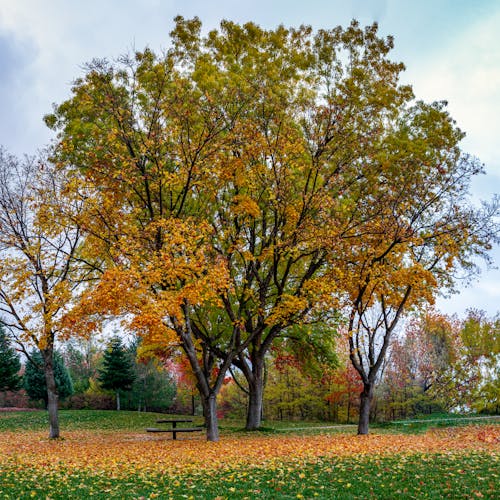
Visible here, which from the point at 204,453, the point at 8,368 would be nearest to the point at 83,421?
the point at 8,368

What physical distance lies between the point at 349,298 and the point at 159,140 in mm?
7910

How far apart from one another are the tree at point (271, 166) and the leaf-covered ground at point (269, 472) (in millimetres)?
3919

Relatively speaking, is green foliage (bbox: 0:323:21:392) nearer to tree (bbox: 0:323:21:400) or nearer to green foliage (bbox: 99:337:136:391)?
tree (bbox: 0:323:21:400)

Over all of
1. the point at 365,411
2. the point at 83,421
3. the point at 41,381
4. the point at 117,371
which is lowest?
the point at 83,421

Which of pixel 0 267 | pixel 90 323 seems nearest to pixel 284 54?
pixel 90 323

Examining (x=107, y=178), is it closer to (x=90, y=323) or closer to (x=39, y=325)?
(x=90, y=323)

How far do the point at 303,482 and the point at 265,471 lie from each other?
1176 mm

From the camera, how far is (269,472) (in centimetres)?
919

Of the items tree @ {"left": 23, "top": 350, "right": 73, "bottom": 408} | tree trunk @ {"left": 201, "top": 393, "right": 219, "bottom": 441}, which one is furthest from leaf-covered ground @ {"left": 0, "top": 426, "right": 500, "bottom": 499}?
tree @ {"left": 23, "top": 350, "right": 73, "bottom": 408}

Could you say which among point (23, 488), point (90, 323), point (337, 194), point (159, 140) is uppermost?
point (159, 140)

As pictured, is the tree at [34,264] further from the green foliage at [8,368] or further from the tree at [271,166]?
the green foliage at [8,368]

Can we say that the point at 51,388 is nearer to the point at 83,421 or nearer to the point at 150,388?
the point at 83,421

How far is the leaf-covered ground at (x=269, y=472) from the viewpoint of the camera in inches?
306

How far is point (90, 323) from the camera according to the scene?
48.0ft
